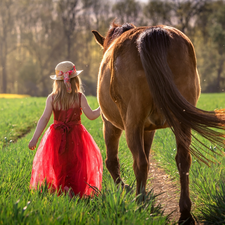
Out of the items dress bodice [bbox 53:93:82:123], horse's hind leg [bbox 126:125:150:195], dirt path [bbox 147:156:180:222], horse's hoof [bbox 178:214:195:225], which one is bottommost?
dirt path [bbox 147:156:180:222]

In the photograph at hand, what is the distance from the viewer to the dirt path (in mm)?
3128

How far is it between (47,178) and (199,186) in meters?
1.74

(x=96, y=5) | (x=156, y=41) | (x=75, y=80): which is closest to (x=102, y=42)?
(x=75, y=80)

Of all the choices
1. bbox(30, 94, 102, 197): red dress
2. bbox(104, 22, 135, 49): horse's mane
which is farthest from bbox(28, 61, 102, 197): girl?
bbox(104, 22, 135, 49): horse's mane

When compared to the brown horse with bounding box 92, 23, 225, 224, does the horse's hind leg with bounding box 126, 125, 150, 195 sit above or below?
below

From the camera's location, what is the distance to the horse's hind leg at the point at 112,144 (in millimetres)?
3514

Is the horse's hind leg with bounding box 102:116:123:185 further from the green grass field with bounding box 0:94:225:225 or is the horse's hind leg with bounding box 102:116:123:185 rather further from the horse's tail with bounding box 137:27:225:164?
the horse's tail with bounding box 137:27:225:164

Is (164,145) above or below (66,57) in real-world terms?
below

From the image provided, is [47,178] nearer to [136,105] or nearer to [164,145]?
[136,105]

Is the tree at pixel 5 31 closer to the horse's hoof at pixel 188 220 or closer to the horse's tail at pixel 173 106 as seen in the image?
the horse's tail at pixel 173 106

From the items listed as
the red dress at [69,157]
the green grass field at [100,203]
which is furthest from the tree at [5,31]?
the red dress at [69,157]

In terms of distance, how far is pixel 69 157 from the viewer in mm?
3420

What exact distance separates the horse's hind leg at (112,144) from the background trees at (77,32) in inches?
1111

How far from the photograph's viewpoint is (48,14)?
34.0m
